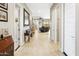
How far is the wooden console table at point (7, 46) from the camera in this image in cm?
195

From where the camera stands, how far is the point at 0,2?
1.91 meters

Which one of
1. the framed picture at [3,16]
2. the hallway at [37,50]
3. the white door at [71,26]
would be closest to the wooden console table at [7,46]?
the hallway at [37,50]

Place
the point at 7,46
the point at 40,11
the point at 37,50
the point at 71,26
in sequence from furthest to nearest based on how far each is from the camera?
1. the point at 40,11
2. the point at 37,50
3. the point at 71,26
4. the point at 7,46

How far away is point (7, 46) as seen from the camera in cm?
205

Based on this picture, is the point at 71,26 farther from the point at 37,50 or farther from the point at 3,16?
the point at 3,16

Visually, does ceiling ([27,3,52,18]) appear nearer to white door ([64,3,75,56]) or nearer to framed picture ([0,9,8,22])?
white door ([64,3,75,56])

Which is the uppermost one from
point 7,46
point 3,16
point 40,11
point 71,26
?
point 40,11

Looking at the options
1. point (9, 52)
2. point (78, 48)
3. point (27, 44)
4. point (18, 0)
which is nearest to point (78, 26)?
point (78, 48)

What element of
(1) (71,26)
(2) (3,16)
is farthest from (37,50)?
(2) (3,16)

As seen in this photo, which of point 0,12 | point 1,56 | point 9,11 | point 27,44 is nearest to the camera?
point 1,56

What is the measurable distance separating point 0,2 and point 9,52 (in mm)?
740

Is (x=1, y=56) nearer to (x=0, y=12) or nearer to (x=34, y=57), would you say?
(x=34, y=57)

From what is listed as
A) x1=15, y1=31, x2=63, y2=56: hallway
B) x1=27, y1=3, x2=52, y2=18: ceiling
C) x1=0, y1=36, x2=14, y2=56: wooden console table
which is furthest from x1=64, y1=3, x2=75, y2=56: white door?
x1=0, y1=36, x2=14, y2=56: wooden console table

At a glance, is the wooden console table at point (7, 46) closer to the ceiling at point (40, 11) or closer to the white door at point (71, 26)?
the ceiling at point (40, 11)
